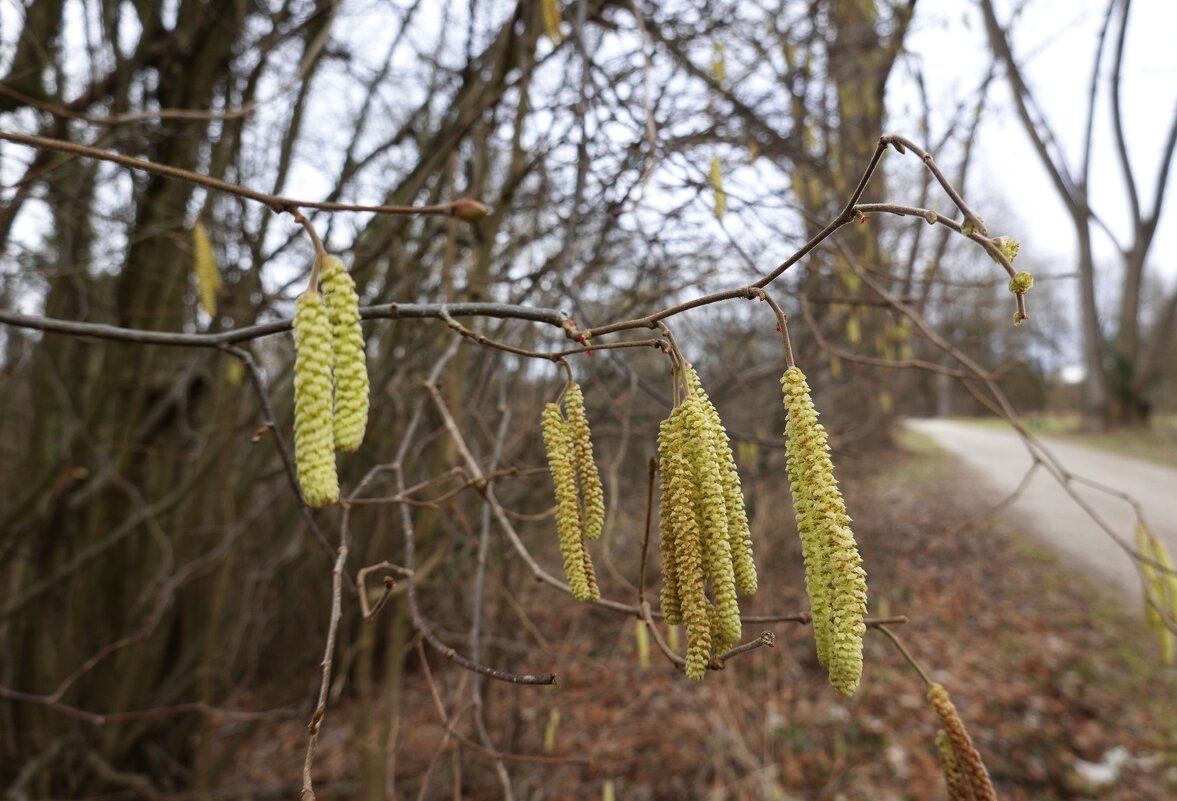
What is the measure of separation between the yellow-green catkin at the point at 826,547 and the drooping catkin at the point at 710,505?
93 millimetres

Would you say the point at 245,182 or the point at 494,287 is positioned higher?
the point at 245,182

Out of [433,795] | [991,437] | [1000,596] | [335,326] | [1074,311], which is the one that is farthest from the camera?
[1074,311]

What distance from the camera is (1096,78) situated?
553 inches

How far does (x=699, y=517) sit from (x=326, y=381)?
48cm

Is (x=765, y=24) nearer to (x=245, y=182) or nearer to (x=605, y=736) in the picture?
(x=245, y=182)

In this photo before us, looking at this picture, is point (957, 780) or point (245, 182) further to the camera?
point (245, 182)

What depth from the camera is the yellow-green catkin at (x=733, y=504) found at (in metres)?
0.93

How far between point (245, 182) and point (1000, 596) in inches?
323

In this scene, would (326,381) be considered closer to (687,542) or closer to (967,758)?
(687,542)

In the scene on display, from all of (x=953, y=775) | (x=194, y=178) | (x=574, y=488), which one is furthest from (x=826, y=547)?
(x=194, y=178)

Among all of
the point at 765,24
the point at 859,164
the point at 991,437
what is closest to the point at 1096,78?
the point at 991,437

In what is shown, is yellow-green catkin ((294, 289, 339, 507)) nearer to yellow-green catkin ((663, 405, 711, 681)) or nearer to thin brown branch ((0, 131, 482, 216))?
thin brown branch ((0, 131, 482, 216))

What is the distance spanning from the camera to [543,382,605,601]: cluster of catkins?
1014mm

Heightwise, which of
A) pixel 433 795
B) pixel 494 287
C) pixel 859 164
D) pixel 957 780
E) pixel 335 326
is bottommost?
pixel 433 795
